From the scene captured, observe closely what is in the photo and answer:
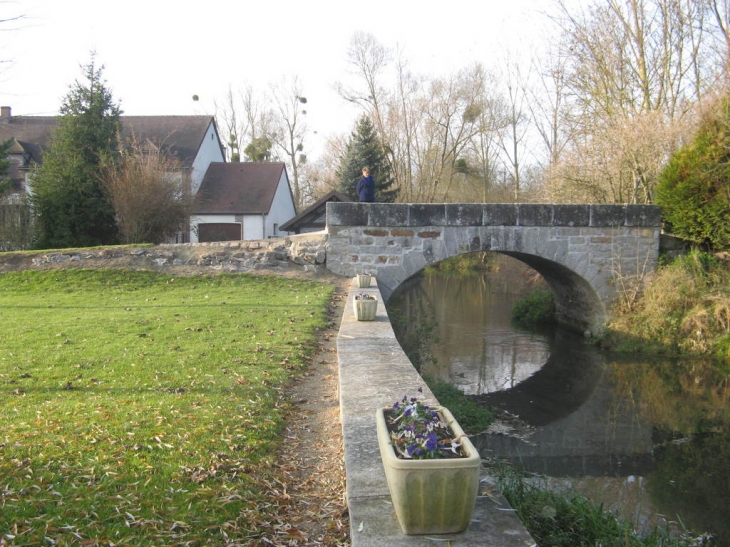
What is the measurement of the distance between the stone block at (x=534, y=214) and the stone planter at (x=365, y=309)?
623 centimetres

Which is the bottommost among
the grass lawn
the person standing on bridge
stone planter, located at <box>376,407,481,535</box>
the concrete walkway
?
the grass lawn

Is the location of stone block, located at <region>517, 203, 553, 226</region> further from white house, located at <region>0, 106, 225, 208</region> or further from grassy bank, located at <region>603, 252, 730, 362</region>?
white house, located at <region>0, 106, 225, 208</region>

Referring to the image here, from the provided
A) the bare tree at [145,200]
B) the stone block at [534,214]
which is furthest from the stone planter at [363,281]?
the bare tree at [145,200]

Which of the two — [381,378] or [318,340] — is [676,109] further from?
[381,378]

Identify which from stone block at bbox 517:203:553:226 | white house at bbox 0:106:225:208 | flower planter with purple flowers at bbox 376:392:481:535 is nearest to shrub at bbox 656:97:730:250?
stone block at bbox 517:203:553:226

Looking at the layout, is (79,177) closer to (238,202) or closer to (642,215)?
(238,202)

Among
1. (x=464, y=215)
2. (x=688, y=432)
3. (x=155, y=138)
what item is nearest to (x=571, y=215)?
(x=464, y=215)

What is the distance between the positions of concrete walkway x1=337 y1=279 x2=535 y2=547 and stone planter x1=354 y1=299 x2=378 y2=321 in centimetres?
99

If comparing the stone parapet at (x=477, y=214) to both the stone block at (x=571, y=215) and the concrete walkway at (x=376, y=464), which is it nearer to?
the stone block at (x=571, y=215)

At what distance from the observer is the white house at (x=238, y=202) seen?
89.3 feet

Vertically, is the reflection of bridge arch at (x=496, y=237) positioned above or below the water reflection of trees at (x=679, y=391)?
above

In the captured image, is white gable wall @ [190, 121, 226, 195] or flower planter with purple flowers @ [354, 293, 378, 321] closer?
flower planter with purple flowers @ [354, 293, 378, 321]

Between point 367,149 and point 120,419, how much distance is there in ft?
79.6

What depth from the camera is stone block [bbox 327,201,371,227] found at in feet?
40.2
